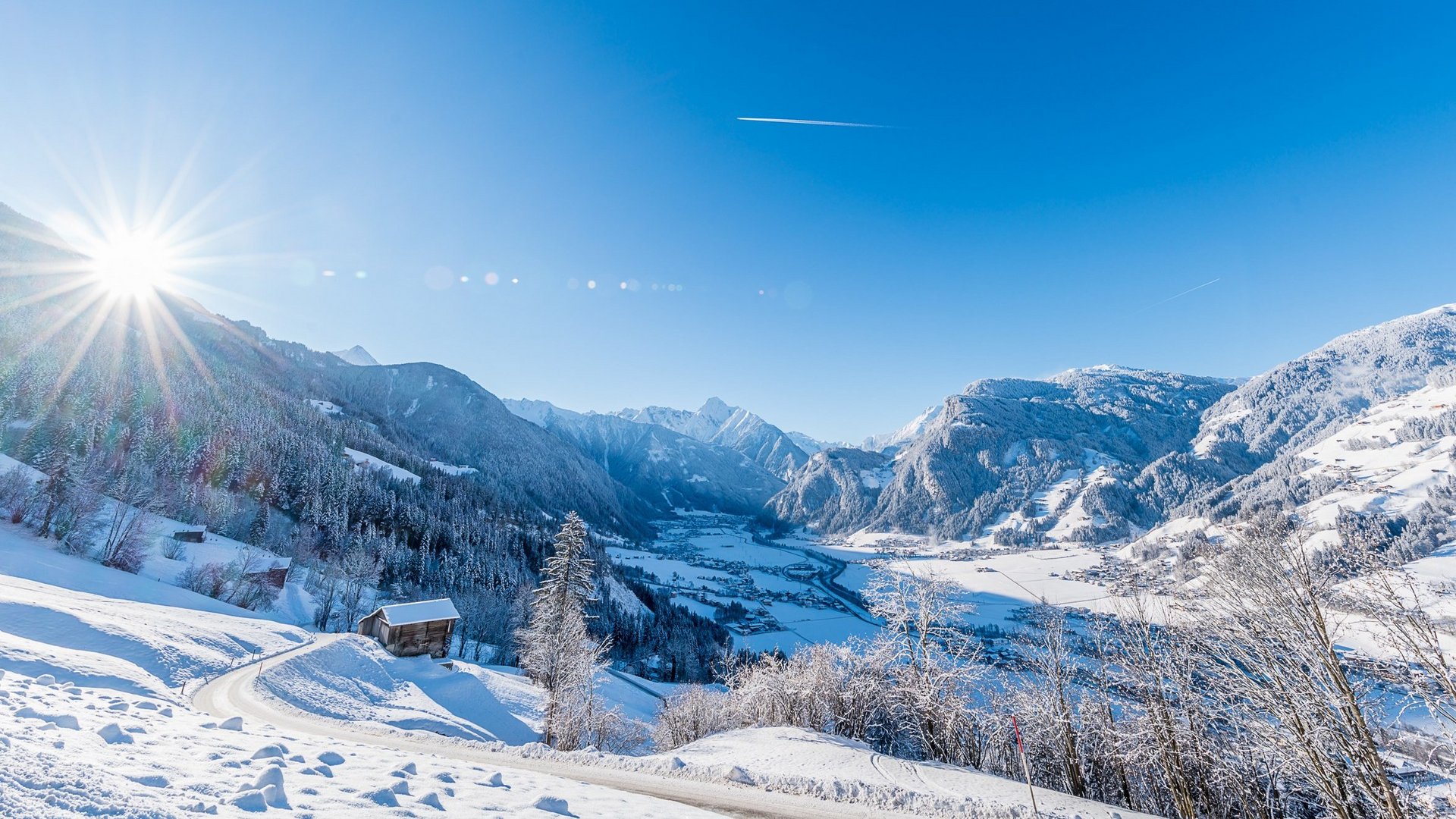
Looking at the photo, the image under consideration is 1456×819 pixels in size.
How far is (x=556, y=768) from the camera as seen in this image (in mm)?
14656

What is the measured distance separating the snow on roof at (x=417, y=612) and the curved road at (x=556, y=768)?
2384cm

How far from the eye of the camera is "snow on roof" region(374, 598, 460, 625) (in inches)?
1750

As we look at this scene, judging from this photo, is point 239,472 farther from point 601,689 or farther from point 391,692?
point 601,689

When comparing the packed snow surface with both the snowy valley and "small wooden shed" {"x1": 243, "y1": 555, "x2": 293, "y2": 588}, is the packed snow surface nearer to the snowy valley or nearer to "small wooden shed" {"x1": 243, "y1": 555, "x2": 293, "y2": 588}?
the snowy valley

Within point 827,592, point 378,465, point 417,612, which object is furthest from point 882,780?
point 827,592

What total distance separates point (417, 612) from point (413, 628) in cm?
142

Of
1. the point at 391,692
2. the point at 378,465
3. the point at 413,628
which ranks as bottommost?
the point at 391,692

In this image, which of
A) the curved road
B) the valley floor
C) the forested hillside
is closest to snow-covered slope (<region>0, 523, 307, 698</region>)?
the valley floor

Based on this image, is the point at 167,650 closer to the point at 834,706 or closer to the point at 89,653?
the point at 89,653

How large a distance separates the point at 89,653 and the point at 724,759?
74.8ft

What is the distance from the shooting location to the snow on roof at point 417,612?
4444 centimetres

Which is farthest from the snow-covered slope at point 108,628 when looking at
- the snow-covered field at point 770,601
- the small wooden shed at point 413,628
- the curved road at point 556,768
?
the snow-covered field at point 770,601

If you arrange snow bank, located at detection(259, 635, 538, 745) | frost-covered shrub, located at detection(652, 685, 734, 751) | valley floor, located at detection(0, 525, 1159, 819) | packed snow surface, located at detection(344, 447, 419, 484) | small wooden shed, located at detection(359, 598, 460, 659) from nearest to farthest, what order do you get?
valley floor, located at detection(0, 525, 1159, 819)
snow bank, located at detection(259, 635, 538, 745)
frost-covered shrub, located at detection(652, 685, 734, 751)
small wooden shed, located at detection(359, 598, 460, 659)
packed snow surface, located at detection(344, 447, 419, 484)

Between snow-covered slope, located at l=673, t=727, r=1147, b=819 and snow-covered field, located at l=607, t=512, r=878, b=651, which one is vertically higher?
snow-covered slope, located at l=673, t=727, r=1147, b=819
